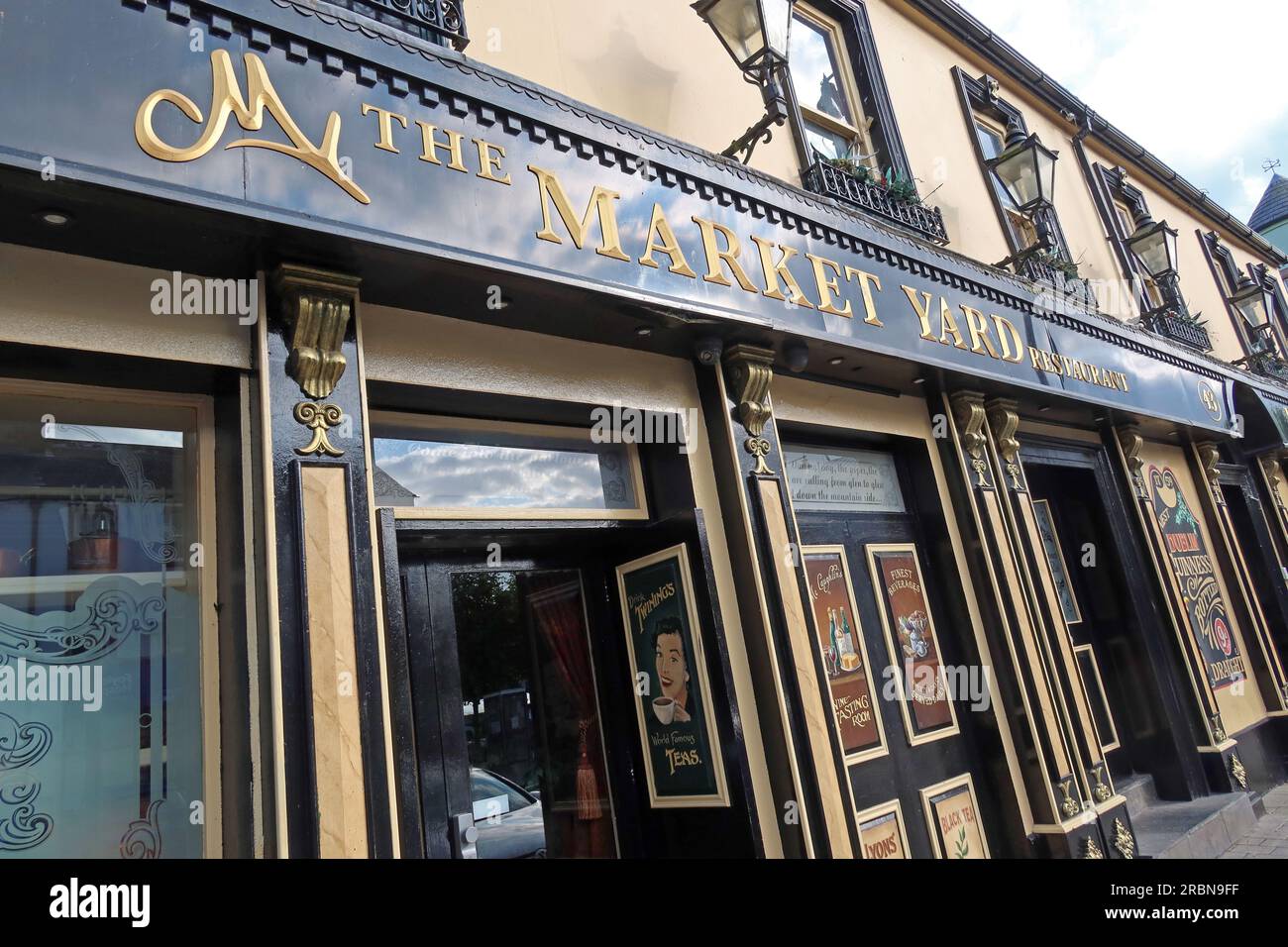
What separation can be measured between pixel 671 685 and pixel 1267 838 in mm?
5574

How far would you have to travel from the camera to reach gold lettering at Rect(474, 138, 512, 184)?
10.6ft

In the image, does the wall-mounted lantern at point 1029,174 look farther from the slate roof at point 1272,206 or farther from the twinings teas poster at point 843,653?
the slate roof at point 1272,206

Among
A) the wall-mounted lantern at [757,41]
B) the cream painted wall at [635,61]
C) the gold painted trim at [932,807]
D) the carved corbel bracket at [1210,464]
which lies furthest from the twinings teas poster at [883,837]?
the carved corbel bracket at [1210,464]

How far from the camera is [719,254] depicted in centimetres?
411

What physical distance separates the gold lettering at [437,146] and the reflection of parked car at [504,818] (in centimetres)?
253

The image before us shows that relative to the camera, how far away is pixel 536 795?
382 cm

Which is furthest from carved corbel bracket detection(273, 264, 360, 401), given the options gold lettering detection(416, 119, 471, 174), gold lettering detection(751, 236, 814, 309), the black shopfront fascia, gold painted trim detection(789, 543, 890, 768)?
gold painted trim detection(789, 543, 890, 768)

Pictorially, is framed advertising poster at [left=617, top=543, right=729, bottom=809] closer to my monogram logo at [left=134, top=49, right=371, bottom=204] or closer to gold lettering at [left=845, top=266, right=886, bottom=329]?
gold lettering at [left=845, top=266, right=886, bottom=329]

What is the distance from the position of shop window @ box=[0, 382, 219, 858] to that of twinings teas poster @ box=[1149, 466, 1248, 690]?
8376 millimetres

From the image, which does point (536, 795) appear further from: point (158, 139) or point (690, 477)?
point (158, 139)

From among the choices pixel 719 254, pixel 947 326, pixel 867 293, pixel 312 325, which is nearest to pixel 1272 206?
pixel 947 326

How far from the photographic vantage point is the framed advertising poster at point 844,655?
15.1ft
